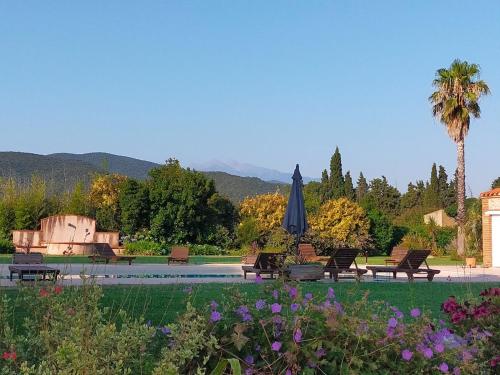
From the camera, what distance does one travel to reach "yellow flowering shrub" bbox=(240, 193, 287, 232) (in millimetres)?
35219

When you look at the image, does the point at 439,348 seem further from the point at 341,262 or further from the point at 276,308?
the point at 341,262

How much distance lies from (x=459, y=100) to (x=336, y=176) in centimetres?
2304

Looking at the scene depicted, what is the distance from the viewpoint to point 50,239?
3073 cm

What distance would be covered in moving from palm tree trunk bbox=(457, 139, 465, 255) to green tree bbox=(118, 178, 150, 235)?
47.3ft

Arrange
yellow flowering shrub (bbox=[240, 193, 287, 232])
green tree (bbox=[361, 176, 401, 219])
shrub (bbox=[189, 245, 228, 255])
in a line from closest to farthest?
shrub (bbox=[189, 245, 228, 255])
yellow flowering shrub (bbox=[240, 193, 287, 232])
green tree (bbox=[361, 176, 401, 219])

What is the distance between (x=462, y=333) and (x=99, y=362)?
298cm

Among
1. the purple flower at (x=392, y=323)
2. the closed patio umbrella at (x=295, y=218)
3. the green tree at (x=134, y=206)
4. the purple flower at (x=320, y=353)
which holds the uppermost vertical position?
the green tree at (x=134, y=206)

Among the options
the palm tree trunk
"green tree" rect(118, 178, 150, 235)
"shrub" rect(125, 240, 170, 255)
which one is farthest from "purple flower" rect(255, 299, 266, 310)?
"green tree" rect(118, 178, 150, 235)

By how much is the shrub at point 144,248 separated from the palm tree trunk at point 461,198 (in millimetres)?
12324

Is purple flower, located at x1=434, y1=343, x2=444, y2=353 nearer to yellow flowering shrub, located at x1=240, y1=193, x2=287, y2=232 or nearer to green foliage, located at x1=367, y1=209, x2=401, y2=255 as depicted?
yellow flowering shrub, located at x1=240, y1=193, x2=287, y2=232

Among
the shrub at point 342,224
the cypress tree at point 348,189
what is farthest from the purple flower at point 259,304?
the cypress tree at point 348,189

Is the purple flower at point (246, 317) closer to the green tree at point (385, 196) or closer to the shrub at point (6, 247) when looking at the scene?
the shrub at point (6, 247)

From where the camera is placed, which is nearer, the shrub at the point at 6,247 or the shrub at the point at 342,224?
the shrub at the point at 6,247

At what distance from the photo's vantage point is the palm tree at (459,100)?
3241cm
